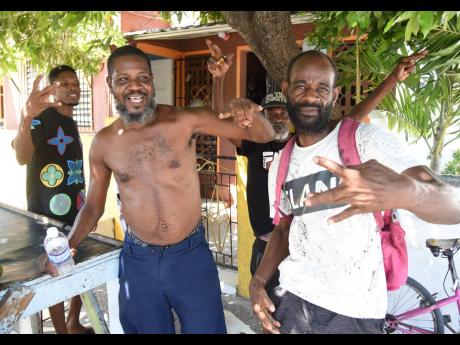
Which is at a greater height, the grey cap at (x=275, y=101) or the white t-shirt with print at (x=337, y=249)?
the grey cap at (x=275, y=101)

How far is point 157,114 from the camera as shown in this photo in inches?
97.2

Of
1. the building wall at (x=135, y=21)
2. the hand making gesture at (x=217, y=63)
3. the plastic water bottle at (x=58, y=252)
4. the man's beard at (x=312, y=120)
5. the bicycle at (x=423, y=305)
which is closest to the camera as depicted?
the man's beard at (x=312, y=120)

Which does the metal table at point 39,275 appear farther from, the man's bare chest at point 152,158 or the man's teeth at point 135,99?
the man's teeth at point 135,99

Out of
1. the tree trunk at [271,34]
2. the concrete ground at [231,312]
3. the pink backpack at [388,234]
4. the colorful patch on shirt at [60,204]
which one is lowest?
the concrete ground at [231,312]

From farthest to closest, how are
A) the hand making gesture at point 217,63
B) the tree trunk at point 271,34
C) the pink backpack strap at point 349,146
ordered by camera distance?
the tree trunk at point 271,34
the hand making gesture at point 217,63
the pink backpack strap at point 349,146

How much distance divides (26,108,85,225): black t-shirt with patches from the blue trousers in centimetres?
138

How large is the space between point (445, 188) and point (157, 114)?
1678 millimetres

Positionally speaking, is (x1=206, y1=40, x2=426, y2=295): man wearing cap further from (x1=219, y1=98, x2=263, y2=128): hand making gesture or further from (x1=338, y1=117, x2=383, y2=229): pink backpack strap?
(x1=338, y1=117, x2=383, y2=229): pink backpack strap

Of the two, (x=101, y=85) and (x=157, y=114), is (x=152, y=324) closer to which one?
(x=157, y=114)

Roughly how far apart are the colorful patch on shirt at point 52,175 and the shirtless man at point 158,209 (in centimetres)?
118

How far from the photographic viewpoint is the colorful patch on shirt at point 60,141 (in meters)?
3.46

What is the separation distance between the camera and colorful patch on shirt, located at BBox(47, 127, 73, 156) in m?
3.46

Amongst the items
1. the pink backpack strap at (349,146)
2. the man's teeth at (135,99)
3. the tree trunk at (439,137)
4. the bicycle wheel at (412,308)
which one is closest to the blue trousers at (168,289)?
the man's teeth at (135,99)
